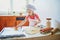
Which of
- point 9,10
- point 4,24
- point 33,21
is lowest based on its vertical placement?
point 4,24

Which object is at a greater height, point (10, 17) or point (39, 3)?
point (39, 3)

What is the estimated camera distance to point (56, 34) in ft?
4.22

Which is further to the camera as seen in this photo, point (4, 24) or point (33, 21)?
point (4, 24)

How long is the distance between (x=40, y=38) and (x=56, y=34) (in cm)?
21

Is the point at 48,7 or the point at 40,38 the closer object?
the point at 40,38

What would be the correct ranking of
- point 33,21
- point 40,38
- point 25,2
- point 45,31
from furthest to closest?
point 25,2
point 33,21
point 45,31
point 40,38

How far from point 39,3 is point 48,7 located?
221 mm

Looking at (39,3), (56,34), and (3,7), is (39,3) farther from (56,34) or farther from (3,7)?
(56,34)

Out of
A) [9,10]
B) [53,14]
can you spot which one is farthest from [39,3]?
[9,10]

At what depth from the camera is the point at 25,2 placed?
2.48 m

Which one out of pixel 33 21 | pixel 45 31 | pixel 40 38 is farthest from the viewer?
pixel 33 21

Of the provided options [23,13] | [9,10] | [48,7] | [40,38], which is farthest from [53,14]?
[40,38]

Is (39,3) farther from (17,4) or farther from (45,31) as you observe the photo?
(45,31)

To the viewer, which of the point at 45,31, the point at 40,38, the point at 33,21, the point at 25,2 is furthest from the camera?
the point at 25,2
